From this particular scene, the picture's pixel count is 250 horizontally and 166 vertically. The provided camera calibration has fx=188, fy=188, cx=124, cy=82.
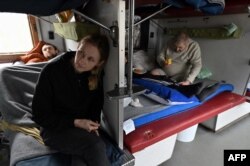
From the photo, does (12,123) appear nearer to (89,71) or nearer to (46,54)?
(89,71)

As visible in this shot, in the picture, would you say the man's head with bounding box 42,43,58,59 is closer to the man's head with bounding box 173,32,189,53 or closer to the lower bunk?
the man's head with bounding box 173,32,189,53

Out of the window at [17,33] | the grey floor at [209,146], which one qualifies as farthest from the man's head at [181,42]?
the window at [17,33]

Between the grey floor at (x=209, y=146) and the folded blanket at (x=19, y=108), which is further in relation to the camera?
the grey floor at (x=209, y=146)

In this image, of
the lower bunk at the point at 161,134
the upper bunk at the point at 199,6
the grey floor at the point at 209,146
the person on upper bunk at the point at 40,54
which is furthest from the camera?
the person on upper bunk at the point at 40,54

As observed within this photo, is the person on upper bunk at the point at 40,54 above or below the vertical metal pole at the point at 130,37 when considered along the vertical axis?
below

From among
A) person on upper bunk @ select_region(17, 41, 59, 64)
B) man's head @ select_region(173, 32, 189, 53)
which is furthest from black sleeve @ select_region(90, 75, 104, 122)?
person on upper bunk @ select_region(17, 41, 59, 64)

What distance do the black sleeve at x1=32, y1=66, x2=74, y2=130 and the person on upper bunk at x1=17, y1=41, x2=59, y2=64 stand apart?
1.51 metres

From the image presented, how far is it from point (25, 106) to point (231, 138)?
175 cm

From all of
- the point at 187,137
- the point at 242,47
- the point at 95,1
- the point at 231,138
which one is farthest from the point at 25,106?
the point at 242,47

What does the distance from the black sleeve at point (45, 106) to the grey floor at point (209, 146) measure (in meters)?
0.91

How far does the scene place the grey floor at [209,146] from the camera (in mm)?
1450

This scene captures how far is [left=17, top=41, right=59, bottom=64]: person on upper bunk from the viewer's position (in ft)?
7.45

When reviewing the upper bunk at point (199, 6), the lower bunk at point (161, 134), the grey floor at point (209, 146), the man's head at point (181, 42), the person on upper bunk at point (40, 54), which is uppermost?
the upper bunk at point (199, 6)

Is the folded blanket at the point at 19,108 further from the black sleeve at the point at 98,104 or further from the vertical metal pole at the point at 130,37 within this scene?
the vertical metal pole at the point at 130,37
